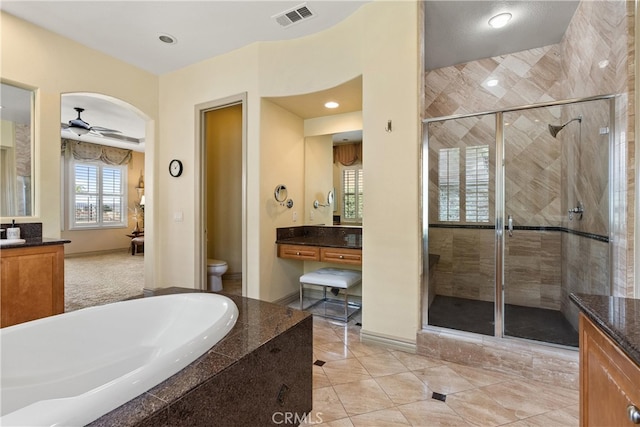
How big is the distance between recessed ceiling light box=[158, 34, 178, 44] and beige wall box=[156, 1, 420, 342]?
47 cm

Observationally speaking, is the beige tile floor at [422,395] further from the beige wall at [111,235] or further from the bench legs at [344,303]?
the beige wall at [111,235]

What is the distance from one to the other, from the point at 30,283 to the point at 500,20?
15.6ft

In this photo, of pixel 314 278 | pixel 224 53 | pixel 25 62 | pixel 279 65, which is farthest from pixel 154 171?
pixel 314 278

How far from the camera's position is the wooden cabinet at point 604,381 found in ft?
2.53

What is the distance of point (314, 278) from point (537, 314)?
223cm

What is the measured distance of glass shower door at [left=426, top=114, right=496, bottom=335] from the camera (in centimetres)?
305

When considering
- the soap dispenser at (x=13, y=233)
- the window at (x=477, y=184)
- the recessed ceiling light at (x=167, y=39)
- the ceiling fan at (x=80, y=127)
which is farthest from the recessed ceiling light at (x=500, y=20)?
the ceiling fan at (x=80, y=127)

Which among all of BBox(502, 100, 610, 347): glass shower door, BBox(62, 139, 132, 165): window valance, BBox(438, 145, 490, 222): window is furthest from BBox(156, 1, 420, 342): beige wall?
BBox(62, 139, 132, 165): window valance

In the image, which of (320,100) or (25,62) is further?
(320,100)

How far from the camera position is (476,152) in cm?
320

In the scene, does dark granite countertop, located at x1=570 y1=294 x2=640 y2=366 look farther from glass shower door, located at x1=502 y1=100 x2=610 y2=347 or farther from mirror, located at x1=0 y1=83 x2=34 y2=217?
mirror, located at x1=0 y1=83 x2=34 y2=217

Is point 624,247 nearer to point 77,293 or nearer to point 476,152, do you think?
point 476,152

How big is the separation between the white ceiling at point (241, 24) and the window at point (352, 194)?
3.02 ft

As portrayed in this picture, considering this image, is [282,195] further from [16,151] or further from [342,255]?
[16,151]
